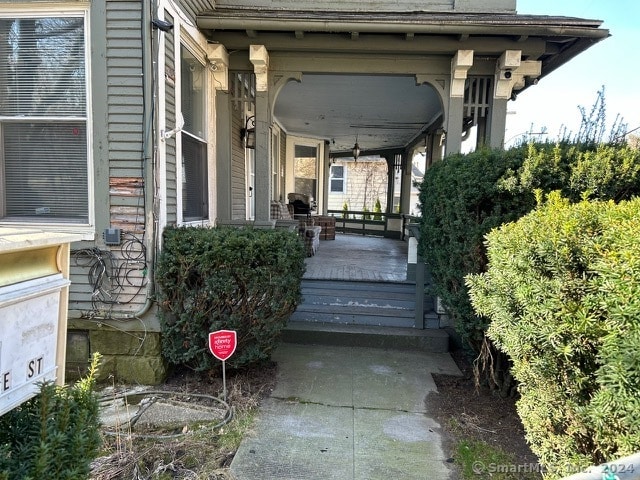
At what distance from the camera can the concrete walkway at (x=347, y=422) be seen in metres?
2.34

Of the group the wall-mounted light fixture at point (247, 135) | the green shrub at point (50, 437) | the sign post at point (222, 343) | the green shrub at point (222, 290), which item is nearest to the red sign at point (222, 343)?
the sign post at point (222, 343)

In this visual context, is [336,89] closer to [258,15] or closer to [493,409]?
[258,15]

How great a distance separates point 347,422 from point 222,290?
136cm

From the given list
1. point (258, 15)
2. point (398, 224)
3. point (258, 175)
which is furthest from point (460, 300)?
point (398, 224)

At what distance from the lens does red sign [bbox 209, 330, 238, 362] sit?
2.87 meters

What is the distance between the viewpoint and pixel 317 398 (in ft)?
10.5

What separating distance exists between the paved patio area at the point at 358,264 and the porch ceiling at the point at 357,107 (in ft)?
8.57

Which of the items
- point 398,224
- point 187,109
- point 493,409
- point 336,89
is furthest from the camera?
point 398,224

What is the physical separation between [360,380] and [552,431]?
5.80ft

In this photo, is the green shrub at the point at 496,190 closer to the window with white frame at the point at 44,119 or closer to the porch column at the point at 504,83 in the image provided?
the porch column at the point at 504,83

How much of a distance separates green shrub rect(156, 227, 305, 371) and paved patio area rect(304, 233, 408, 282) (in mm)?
1712

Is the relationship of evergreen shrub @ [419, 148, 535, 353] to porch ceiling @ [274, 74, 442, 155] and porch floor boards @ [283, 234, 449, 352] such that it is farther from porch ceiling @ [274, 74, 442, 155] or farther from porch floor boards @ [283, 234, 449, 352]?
porch ceiling @ [274, 74, 442, 155]

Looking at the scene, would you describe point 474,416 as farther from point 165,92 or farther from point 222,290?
point 165,92

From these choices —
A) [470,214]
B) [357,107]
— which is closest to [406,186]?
[357,107]
